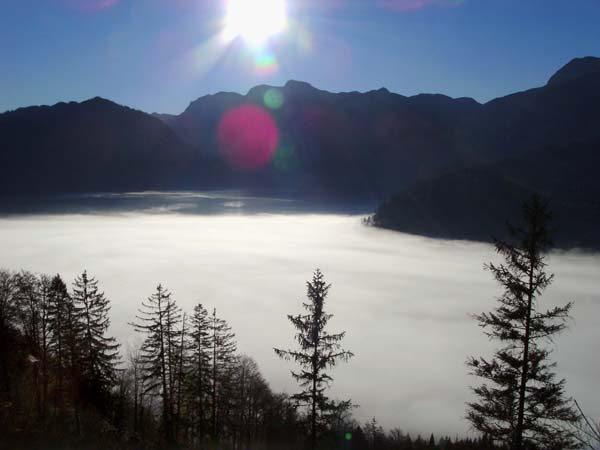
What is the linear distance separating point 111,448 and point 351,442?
168 ft

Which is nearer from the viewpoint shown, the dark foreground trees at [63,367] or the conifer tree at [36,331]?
the dark foreground trees at [63,367]

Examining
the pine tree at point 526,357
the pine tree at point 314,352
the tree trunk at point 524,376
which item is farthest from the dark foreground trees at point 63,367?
the tree trunk at point 524,376

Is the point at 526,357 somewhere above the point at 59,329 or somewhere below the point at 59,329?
above

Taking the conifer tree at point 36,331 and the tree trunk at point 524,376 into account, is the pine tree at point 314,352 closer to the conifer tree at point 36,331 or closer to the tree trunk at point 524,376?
the tree trunk at point 524,376

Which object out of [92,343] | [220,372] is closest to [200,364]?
[220,372]

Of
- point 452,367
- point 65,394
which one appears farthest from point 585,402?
point 65,394

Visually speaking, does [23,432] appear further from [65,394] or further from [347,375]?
[347,375]

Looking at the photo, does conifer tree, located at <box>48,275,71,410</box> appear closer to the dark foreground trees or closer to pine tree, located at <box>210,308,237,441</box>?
the dark foreground trees

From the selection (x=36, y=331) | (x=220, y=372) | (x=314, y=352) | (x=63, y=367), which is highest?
(x=314, y=352)

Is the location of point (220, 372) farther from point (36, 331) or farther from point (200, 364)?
point (36, 331)

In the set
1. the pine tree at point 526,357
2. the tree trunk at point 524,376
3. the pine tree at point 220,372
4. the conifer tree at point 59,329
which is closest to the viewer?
the pine tree at point 526,357

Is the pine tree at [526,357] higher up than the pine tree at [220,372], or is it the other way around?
the pine tree at [526,357]

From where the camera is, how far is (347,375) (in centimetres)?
11325

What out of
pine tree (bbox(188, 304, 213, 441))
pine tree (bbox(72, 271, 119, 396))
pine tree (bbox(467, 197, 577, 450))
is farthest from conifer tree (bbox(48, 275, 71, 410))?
pine tree (bbox(467, 197, 577, 450))
